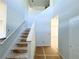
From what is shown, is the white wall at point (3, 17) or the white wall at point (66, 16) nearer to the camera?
the white wall at point (66, 16)

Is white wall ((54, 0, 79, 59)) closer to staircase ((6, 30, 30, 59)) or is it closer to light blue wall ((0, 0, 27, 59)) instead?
staircase ((6, 30, 30, 59))

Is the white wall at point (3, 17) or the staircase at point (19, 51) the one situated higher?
the white wall at point (3, 17)

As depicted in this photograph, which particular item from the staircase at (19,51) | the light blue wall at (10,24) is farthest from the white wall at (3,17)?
the staircase at (19,51)

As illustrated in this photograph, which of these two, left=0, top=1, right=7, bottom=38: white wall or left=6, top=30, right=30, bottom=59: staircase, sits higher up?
left=0, top=1, right=7, bottom=38: white wall

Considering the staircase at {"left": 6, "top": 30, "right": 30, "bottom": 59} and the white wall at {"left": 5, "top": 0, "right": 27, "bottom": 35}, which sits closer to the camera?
the staircase at {"left": 6, "top": 30, "right": 30, "bottom": 59}

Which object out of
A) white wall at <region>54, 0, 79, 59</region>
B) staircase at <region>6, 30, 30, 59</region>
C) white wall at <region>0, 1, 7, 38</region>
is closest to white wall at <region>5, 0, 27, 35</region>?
white wall at <region>0, 1, 7, 38</region>

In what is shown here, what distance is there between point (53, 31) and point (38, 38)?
3.96ft

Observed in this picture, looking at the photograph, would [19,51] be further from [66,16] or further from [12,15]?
[66,16]

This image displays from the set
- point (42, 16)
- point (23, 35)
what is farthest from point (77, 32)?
point (42, 16)

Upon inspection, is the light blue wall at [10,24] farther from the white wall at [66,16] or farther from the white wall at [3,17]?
the white wall at [66,16]

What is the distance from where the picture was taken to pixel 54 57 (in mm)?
7453

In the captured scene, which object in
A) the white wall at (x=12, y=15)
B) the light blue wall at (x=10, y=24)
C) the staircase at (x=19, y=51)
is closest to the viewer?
the light blue wall at (x=10, y=24)

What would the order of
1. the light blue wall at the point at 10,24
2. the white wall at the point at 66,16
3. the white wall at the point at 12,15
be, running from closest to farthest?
the white wall at the point at 66,16, the light blue wall at the point at 10,24, the white wall at the point at 12,15

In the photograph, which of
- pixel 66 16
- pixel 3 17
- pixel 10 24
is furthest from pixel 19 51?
pixel 66 16
